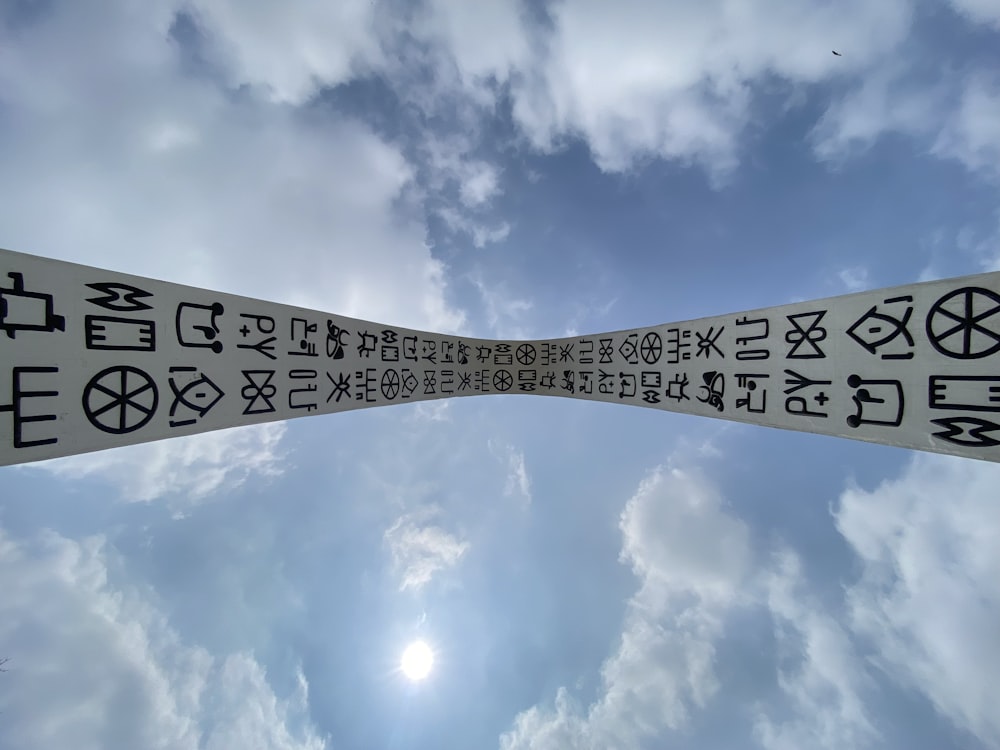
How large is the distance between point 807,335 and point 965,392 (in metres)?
3.21

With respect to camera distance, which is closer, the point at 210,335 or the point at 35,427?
the point at 35,427

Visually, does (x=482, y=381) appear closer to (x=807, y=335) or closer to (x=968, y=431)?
(x=807, y=335)

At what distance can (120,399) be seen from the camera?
9.14m

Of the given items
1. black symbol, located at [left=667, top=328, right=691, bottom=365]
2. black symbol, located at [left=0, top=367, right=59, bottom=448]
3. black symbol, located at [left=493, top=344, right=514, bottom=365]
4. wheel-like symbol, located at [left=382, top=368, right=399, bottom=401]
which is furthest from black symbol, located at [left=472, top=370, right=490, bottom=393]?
black symbol, located at [left=0, top=367, right=59, bottom=448]

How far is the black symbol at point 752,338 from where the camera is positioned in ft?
41.1

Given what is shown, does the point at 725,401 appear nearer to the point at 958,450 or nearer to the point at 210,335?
the point at 958,450

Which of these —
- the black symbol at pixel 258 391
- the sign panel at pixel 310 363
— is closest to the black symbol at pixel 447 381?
the sign panel at pixel 310 363

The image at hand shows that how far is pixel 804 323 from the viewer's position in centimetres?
1137

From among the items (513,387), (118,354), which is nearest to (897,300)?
(118,354)

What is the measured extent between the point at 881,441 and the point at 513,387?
1927cm

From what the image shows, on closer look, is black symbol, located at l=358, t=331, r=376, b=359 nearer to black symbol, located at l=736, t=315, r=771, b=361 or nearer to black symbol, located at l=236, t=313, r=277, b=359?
black symbol, located at l=236, t=313, r=277, b=359

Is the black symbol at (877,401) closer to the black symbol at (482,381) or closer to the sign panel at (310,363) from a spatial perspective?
the sign panel at (310,363)

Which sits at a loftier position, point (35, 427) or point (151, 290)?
point (151, 290)

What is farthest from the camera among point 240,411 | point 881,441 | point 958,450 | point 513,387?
point 513,387
